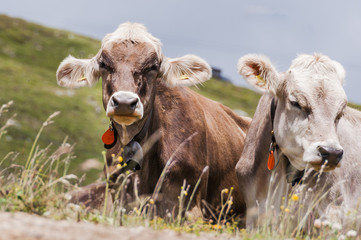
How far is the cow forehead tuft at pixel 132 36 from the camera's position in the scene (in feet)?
29.9

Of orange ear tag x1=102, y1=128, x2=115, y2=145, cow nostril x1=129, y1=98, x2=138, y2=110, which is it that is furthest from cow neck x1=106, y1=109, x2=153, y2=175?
cow nostril x1=129, y1=98, x2=138, y2=110

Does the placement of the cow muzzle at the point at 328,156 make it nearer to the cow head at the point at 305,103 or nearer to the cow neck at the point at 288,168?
the cow head at the point at 305,103

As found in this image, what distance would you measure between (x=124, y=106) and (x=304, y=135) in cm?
259

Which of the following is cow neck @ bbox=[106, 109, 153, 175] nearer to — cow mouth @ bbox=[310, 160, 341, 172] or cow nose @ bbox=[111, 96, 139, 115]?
cow nose @ bbox=[111, 96, 139, 115]

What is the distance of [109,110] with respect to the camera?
7.91 meters

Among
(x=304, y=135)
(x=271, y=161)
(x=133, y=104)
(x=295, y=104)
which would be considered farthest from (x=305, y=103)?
(x=133, y=104)

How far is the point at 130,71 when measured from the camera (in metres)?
8.49

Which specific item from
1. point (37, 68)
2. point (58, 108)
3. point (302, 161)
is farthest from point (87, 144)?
point (302, 161)

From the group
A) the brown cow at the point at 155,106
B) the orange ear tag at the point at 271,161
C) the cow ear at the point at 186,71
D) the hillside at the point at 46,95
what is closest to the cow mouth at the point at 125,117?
the brown cow at the point at 155,106

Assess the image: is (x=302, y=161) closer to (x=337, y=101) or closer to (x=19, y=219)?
(x=337, y=101)

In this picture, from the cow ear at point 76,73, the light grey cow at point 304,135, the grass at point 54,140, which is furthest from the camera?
the cow ear at point 76,73

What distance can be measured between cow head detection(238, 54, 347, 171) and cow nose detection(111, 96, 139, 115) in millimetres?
1825

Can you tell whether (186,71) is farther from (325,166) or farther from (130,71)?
(325,166)

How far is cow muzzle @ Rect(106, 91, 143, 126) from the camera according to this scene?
25.7ft
